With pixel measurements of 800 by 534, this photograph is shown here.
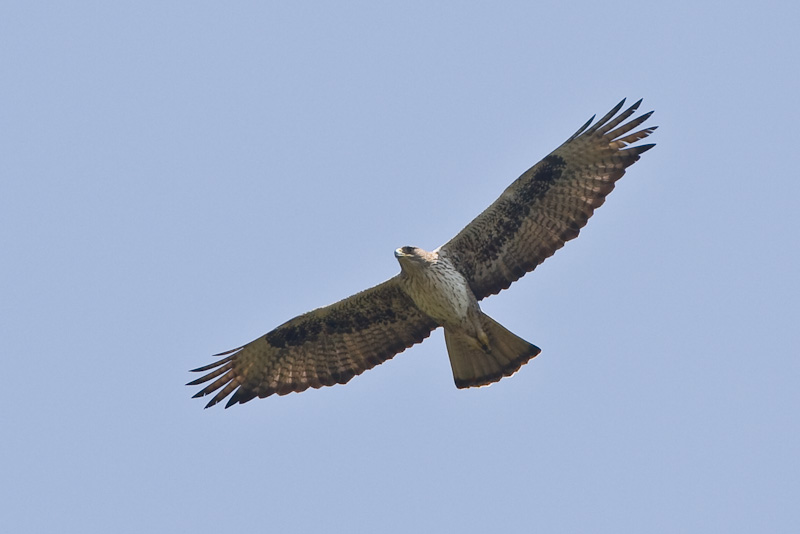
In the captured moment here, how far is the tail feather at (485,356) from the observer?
1389 centimetres

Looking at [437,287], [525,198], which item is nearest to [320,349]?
[437,287]

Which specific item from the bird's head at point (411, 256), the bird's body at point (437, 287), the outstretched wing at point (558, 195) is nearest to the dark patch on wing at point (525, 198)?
the outstretched wing at point (558, 195)

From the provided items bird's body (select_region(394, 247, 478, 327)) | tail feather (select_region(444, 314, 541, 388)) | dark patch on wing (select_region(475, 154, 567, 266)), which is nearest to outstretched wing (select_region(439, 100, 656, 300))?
dark patch on wing (select_region(475, 154, 567, 266))

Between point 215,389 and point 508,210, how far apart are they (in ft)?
12.4

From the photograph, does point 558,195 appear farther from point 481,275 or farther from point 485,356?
point 485,356

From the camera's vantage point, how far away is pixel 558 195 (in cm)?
1377

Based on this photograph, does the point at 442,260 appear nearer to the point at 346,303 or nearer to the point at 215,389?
the point at 346,303

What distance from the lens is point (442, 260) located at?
13664mm

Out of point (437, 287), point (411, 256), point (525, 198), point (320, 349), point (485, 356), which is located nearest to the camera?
A: point (411, 256)

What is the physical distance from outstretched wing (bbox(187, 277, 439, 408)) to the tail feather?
416mm

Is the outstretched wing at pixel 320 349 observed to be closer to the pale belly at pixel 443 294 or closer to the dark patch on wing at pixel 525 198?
the pale belly at pixel 443 294

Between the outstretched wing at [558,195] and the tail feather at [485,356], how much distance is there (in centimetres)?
83

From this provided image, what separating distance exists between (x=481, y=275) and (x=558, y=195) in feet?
3.80

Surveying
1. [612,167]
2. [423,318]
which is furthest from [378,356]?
[612,167]
